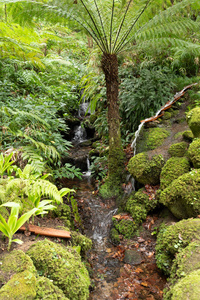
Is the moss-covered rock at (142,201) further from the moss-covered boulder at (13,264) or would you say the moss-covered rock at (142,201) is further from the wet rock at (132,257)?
the moss-covered boulder at (13,264)

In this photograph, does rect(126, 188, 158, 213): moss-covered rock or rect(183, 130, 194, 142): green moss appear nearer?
rect(126, 188, 158, 213): moss-covered rock

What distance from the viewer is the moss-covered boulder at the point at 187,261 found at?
73.5 inches

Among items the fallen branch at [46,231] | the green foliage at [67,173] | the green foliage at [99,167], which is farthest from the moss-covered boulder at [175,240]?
the green foliage at [99,167]

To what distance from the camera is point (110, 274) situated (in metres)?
2.60

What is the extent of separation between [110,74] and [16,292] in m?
3.44

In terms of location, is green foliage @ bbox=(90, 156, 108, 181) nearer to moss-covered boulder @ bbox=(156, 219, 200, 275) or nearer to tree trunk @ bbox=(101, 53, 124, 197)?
tree trunk @ bbox=(101, 53, 124, 197)

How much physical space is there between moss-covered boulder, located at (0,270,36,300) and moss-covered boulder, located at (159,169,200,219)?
2.01 metres

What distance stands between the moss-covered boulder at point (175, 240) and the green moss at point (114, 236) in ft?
2.42

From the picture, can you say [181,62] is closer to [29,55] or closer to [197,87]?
[197,87]

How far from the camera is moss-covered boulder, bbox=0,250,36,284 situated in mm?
1549

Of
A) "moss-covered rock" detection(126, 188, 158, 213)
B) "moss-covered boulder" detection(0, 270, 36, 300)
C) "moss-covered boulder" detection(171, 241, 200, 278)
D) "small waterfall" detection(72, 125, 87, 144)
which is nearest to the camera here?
"moss-covered boulder" detection(0, 270, 36, 300)

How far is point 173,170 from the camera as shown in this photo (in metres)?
3.19

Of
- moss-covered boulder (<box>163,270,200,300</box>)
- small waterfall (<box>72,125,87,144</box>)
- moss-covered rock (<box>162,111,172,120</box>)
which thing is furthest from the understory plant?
small waterfall (<box>72,125,87,144</box>)

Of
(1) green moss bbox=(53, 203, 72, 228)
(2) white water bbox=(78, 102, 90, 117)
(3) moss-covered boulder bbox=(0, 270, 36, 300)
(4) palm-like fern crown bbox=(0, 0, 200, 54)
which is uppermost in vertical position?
(4) palm-like fern crown bbox=(0, 0, 200, 54)
